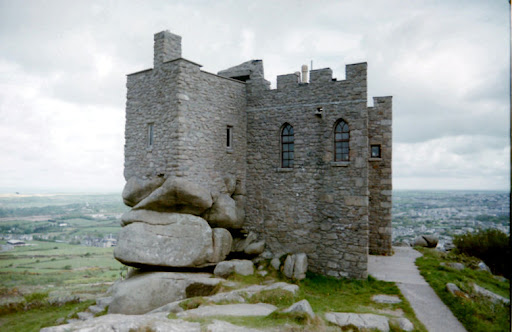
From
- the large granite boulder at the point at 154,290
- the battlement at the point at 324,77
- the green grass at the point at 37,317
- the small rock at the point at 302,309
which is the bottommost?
the green grass at the point at 37,317

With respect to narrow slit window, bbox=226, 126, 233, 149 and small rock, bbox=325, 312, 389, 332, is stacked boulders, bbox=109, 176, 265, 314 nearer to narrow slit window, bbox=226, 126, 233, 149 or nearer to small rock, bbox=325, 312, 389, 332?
narrow slit window, bbox=226, 126, 233, 149

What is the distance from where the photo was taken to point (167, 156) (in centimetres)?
1388

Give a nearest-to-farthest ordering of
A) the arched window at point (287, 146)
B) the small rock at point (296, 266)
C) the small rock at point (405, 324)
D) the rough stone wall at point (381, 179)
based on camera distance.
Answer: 1. the small rock at point (405, 324)
2. the small rock at point (296, 266)
3. the arched window at point (287, 146)
4. the rough stone wall at point (381, 179)

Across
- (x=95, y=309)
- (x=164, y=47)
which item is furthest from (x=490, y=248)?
(x=95, y=309)

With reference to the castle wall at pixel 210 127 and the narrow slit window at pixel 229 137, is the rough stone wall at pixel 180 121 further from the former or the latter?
the narrow slit window at pixel 229 137

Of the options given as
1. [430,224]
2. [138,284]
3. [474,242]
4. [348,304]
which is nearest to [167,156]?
[138,284]

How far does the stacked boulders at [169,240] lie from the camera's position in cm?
1245

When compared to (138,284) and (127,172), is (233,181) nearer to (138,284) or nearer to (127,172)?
(127,172)

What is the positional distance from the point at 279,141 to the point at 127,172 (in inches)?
296

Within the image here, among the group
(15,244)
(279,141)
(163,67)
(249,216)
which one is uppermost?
(163,67)

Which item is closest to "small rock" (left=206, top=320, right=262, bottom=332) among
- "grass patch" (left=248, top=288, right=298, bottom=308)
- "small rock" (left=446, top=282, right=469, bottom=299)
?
"grass patch" (left=248, top=288, right=298, bottom=308)

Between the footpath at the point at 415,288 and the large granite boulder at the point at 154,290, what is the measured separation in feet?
24.0

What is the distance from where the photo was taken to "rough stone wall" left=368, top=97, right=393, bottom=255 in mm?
18062

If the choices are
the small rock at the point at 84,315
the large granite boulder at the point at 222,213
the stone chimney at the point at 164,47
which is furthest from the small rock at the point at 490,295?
the stone chimney at the point at 164,47
